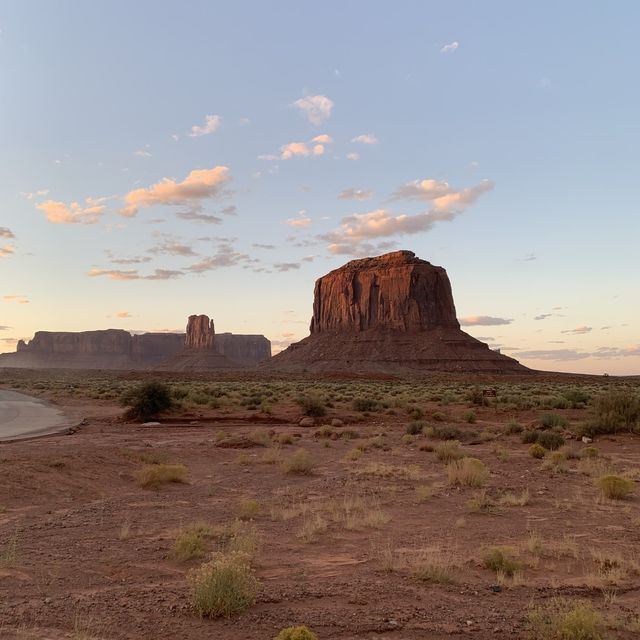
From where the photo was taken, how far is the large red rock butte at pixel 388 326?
98625 millimetres

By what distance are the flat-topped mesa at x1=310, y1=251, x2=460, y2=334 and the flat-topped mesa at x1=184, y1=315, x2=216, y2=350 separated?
1711 inches

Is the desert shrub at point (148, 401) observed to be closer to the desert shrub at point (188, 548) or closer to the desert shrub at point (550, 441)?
the desert shrub at point (550, 441)

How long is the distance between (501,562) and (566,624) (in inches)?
85.0

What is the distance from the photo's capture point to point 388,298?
123 m

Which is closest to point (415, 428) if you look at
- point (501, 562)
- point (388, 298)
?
point (501, 562)

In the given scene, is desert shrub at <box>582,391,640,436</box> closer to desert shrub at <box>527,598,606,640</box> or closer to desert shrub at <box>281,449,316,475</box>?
desert shrub at <box>281,449,316,475</box>

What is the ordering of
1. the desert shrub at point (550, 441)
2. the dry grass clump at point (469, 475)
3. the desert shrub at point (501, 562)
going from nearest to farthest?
the desert shrub at point (501, 562)
the dry grass clump at point (469, 475)
the desert shrub at point (550, 441)

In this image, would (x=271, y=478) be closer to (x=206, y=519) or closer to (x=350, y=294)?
(x=206, y=519)

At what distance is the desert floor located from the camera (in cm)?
532

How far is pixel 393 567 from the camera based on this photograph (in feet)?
22.4

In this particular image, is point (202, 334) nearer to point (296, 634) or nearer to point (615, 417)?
point (615, 417)

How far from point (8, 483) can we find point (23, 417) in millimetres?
14950

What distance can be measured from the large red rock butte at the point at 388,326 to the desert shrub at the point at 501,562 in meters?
86.8

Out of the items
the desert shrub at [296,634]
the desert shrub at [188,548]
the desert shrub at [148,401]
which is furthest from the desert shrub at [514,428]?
the desert shrub at [296,634]
